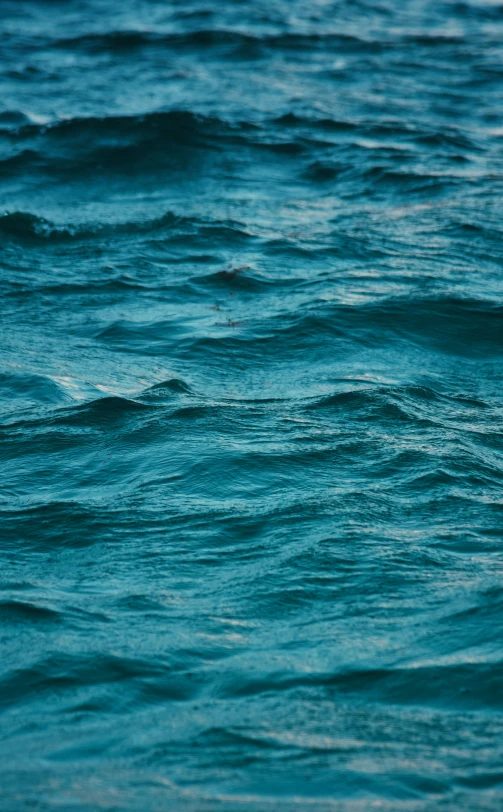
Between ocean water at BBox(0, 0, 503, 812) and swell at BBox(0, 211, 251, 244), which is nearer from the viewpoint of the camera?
ocean water at BBox(0, 0, 503, 812)

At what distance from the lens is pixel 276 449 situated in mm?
4660

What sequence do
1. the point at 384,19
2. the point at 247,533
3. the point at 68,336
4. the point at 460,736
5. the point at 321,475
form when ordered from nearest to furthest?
the point at 460,736 < the point at 247,533 < the point at 321,475 < the point at 68,336 < the point at 384,19

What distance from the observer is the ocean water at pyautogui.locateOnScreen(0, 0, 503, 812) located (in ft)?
9.21

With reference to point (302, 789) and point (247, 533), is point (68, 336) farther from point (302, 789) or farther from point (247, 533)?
point (302, 789)

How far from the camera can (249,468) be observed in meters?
4.49

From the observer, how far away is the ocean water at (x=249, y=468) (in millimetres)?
2807

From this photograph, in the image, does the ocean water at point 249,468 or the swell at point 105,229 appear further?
the swell at point 105,229

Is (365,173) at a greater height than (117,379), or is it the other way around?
(365,173)

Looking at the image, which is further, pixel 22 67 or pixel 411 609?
pixel 22 67

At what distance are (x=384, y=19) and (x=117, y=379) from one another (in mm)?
15710

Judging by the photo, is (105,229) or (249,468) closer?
(249,468)

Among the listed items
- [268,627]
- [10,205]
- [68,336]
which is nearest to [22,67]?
[10,205]

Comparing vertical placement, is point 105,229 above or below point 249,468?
above

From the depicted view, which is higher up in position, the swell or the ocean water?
the swell
